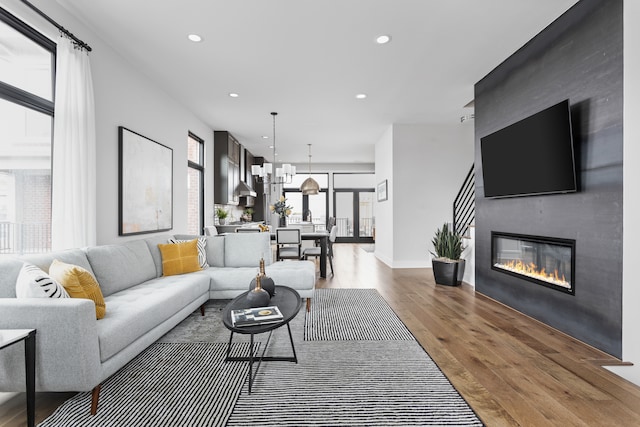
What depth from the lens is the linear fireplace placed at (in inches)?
115

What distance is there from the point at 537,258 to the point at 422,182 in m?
3.27

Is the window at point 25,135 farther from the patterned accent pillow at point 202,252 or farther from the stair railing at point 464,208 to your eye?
the stair railing at point 464,208

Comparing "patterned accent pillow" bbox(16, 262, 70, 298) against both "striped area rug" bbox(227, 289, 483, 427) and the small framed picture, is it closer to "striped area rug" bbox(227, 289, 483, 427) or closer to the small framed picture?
A: "striped area rug" bbox(227, 289, 483, 427)

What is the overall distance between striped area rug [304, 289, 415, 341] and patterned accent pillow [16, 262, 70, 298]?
1.80 metres

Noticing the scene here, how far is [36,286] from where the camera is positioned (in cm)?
185

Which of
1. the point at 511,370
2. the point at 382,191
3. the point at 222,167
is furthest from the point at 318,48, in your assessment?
the point at 382,191

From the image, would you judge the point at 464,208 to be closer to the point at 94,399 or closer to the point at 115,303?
the point at 115,303

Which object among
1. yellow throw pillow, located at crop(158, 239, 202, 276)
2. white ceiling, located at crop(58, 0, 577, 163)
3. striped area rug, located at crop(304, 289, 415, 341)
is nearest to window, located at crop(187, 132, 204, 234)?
white ceiling, located at crop(58, 0, 577, 163)

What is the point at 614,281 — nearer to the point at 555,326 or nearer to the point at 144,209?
the point at 555,326

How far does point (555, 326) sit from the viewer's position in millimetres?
3035

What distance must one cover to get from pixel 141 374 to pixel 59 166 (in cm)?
184

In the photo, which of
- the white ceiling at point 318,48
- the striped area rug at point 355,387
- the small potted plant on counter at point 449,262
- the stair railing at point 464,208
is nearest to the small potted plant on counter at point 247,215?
the white ceiling at point 318,48

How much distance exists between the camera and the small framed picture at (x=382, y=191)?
6.96 meters

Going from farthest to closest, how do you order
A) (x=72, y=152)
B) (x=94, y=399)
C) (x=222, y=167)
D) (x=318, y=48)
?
1. (x=222, y=167)
2. (x=318, y=48)
3. (x=72, y=152)
4. (x=94, y=399)
